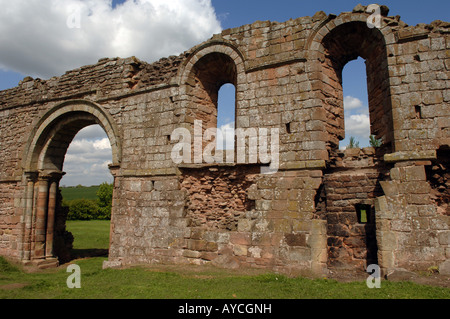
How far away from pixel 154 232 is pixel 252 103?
12.9 feet

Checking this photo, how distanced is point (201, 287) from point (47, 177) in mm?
7766

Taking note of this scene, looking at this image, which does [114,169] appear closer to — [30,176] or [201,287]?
[30,176]

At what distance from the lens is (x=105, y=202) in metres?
32.7

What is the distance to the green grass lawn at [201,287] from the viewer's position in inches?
204

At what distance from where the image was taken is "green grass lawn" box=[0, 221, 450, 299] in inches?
204

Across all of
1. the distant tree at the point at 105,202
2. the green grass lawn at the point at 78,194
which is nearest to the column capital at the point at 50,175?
the distant tree at the point at 105,202

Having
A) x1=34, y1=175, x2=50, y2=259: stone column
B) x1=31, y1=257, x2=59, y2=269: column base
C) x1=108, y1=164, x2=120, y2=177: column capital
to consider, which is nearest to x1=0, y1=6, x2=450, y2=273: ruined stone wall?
x1=108, y1=164, x2=120, y2=177: column capital

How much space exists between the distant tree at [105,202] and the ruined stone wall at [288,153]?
23.6 m

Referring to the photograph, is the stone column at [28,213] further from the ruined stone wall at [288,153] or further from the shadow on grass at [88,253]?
the ruined stone wall at [288,153]

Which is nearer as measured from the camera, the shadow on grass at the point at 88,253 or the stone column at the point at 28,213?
the stone column at the point at 28,213

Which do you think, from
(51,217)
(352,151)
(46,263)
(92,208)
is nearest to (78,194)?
(92,208)

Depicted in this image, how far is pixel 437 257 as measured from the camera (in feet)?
19.0

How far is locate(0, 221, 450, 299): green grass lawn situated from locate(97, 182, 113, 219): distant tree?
82.2 feet
